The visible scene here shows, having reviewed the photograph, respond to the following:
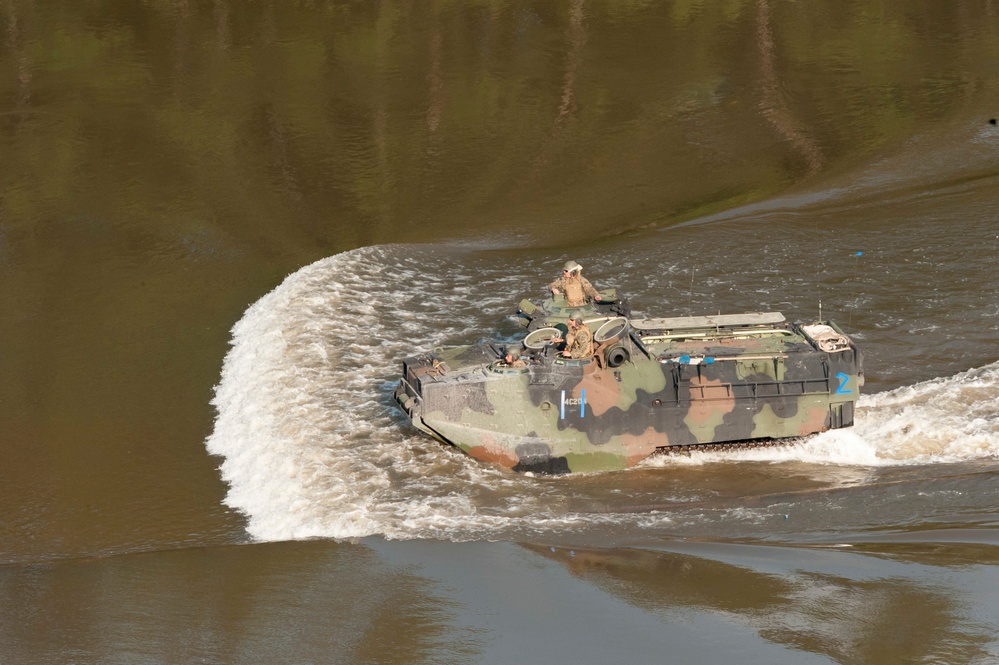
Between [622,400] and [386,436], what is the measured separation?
3.91 metres

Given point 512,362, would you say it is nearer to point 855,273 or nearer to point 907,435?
point 907,435

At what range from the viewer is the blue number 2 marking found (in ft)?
63.6

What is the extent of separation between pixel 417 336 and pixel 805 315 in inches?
282

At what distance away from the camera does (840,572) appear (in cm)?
1591

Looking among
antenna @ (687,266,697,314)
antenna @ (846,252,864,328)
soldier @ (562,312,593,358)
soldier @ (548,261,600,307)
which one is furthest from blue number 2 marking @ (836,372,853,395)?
antenna @ (687,266,697,314)

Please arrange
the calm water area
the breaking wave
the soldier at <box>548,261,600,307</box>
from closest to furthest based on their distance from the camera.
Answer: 1. the calm water area
2. the breaking wave
3. the soldier at <box>548,261,600,307</box>

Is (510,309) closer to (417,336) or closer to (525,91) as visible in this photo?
(417,336)

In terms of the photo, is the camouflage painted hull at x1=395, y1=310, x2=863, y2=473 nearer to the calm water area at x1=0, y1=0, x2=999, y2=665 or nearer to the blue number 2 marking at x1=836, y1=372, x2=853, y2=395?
the blue number 2 marking at x1=836, y1=372, x2=853, y2=395

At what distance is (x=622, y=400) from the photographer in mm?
19156

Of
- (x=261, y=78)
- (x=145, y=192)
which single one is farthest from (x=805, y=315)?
(x=261, y=78)

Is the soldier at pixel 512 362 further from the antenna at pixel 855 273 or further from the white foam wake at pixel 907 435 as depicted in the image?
the antenna at pixel 855 273

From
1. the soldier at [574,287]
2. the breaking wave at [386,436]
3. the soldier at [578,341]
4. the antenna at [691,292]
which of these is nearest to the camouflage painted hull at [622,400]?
the soldier at [578,341]

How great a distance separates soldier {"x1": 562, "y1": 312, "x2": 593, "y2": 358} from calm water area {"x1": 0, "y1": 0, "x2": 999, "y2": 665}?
188 cm

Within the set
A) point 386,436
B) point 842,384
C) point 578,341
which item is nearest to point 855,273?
point 842,384
